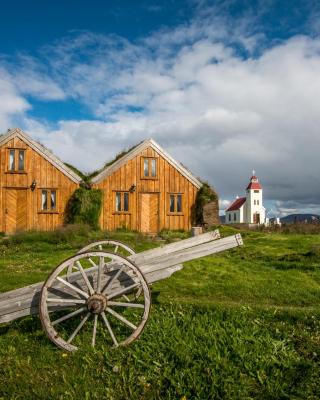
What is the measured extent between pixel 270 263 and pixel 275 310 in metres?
5.84

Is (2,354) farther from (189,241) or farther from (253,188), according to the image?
(253,188)

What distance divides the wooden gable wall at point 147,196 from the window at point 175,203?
0.20 m

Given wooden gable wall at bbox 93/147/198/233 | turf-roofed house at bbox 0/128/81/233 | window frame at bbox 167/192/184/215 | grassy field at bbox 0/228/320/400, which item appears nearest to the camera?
grassy field at bbox 0/228/320/400

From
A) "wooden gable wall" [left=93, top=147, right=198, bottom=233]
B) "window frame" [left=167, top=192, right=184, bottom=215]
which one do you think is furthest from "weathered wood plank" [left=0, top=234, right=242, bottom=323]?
"window frame" [left=167, top=192, right=184, bottom=215]

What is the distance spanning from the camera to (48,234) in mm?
18859

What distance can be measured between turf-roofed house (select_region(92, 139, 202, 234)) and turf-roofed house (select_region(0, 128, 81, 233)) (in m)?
2.21

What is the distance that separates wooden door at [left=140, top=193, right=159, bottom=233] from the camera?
2433 cm

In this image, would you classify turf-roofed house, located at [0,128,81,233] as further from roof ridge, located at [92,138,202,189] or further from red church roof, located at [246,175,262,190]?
red church roof, located at [246,175,262,190]

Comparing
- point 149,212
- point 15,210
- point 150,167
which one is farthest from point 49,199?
point 150,167

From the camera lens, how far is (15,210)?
22938mm

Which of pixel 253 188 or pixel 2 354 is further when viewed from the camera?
pixel 253 188

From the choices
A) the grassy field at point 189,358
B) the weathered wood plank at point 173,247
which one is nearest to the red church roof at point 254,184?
the grassy field at point 189,358

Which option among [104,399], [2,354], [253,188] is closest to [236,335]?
[104,399]

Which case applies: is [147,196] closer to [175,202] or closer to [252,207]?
[175,202]
